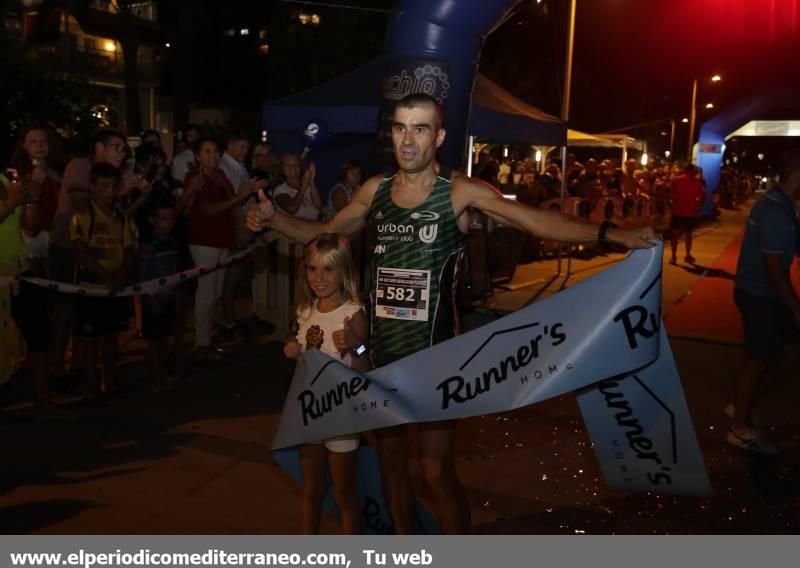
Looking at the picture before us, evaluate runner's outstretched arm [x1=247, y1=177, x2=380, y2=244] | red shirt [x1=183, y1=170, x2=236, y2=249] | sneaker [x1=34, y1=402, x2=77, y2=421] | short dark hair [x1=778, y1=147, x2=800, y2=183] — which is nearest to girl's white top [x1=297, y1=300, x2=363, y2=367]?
runner's outstretched arm [x1=247, y1=177, x2=380, y2=244]

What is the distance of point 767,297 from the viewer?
5.35 meters

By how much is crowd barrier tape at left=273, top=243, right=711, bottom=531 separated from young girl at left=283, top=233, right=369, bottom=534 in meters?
0.15

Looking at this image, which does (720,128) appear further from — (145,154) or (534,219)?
(534,219)

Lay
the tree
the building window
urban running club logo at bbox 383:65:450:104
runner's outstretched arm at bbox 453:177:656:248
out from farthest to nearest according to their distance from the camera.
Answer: the building window < the tree < urban running club logo at bbox 383:65:450:104 < runner's outstretched arm at bbox 453:177:656:248

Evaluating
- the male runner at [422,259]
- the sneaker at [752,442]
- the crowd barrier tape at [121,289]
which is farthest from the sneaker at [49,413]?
the sneaker at [752,442]

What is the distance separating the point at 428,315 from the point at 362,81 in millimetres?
7856

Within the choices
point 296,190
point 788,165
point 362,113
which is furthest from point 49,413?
point 362,113

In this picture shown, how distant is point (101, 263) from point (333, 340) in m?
3.01

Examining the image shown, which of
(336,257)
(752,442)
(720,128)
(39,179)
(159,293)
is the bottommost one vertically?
(752,442)

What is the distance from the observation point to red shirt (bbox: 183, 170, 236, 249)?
24.4 feet

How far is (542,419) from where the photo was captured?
6172 millimetres

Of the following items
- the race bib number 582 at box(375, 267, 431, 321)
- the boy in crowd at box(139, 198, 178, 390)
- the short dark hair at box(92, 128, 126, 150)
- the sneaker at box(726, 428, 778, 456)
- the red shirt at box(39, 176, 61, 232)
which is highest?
the short dark hair at box(92, 128, 126, 150)

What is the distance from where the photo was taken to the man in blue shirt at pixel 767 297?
5.16m

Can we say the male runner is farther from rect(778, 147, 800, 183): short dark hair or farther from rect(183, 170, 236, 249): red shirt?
rect(183, 170, 236, 249): red shirt
